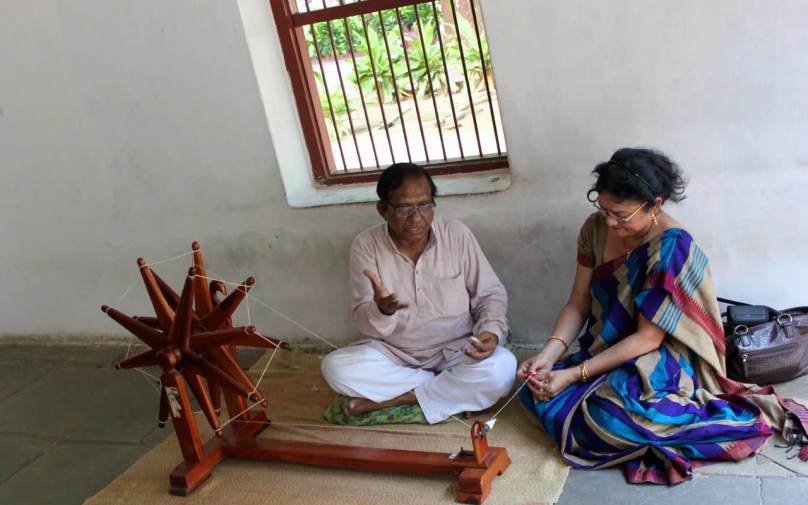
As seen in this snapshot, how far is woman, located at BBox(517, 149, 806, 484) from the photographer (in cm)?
243

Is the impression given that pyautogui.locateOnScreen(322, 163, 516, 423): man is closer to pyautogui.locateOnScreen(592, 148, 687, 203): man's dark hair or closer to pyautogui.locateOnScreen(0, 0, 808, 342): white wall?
pyautogui.locateOnScreen(0, 0, 808, 342): white wall

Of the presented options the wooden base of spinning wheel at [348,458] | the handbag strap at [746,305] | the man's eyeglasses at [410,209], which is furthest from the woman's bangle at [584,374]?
the man's eyeglasses at [410,209]

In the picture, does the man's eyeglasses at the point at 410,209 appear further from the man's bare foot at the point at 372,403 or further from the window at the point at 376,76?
the man's bare foot at the point at 372,403

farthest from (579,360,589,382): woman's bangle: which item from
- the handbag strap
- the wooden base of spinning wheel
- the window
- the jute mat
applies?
the window

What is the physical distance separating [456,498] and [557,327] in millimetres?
766

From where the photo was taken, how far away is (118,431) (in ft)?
11.4

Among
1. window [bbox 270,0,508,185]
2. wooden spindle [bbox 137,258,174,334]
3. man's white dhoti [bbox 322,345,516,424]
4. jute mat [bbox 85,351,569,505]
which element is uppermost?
window [bbox 270,0,508,185]

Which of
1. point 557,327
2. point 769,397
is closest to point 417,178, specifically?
point 557,327

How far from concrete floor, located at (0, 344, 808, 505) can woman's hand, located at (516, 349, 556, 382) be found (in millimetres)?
377

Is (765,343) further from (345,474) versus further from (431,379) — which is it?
(345,474)

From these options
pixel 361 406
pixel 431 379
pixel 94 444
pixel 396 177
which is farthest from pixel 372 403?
pixel 94 444

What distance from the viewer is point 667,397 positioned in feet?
8.20

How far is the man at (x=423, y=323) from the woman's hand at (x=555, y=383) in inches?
10.3

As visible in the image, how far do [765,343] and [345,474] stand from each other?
1.57 metres
